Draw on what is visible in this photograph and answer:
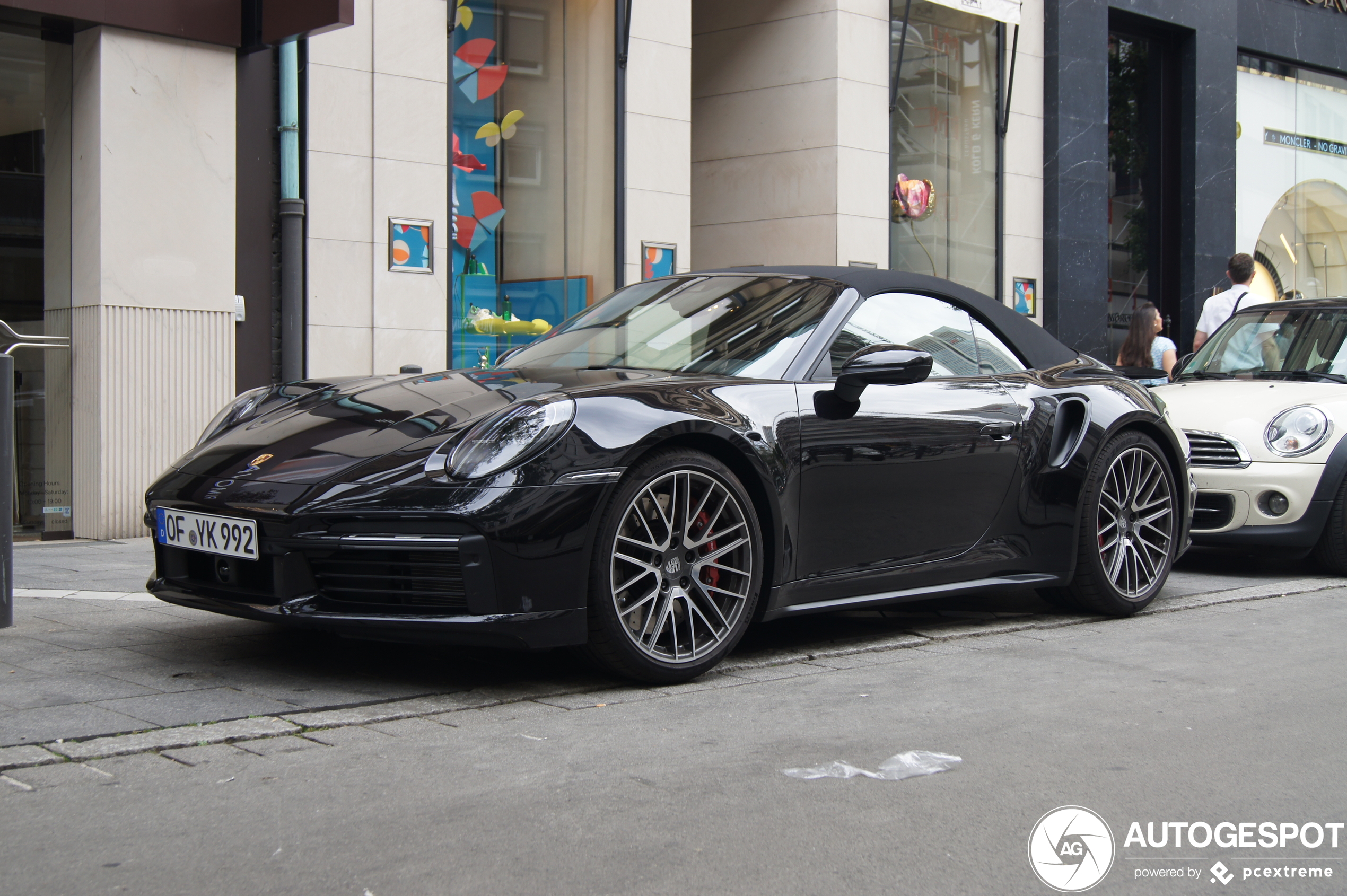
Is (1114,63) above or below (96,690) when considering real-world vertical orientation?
above

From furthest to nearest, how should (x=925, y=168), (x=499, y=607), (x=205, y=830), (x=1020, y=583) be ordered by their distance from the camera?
(x=925, y=168)
(x=1020, y=583)
(x=499, y=607)
(x=205, y=830)

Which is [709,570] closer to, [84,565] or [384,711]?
[384,711]

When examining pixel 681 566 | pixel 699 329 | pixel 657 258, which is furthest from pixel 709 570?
pixel 657 258

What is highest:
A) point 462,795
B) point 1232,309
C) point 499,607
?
point 1232,309

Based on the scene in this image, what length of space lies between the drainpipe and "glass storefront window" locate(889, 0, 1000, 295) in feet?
21.8

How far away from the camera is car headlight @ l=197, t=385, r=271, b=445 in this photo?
492 centimetres

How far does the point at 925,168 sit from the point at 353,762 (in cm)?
1277

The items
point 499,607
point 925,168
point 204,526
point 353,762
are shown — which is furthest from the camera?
point 925,168

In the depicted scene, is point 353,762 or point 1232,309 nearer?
point 353,762

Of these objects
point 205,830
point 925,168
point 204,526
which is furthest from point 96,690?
point 925,168

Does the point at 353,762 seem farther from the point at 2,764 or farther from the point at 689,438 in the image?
the point at 689,438

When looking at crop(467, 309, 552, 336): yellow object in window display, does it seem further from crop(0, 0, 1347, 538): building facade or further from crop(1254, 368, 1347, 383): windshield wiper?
crop(1254, 368, 1347, 383): windshield wiper

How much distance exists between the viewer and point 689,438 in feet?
14.2

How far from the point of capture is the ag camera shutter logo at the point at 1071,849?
275 cm
